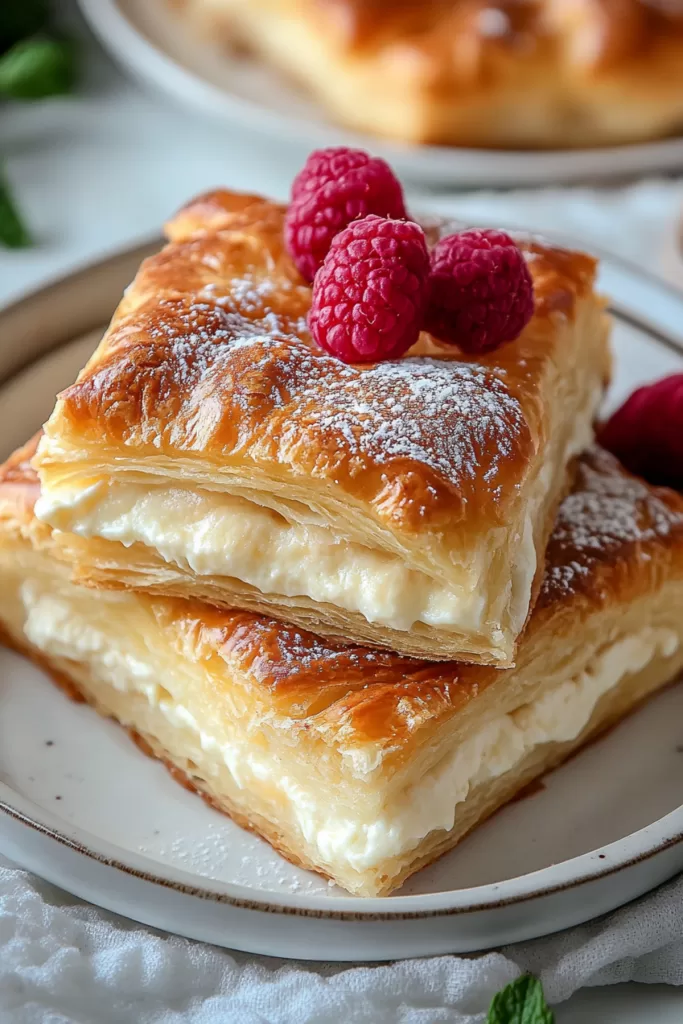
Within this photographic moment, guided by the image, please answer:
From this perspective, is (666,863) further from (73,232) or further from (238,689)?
(73,232)

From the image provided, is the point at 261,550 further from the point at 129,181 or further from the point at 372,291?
the point at 129,181

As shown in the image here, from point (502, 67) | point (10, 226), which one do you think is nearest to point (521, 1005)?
point (10, 226)

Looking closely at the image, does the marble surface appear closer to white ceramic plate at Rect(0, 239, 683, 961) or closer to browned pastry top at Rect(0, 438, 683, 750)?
white ceramic plate at Rect(0, 239, 683, 961)

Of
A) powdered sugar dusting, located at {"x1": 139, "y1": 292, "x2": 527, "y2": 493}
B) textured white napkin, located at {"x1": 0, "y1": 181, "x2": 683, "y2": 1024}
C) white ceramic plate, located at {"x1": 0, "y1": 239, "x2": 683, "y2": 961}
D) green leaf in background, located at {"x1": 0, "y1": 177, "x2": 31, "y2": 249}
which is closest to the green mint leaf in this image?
green leaf in background, located at {"x1": 0, "y1": 177, "x2": 31, "y2": 249}

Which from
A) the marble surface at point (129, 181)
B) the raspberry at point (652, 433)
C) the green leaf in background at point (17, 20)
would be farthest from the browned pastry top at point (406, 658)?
the green leaf in background at point (17, 20)

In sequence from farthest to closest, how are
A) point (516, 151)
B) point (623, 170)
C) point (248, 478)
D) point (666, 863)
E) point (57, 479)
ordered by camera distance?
1. point (516, 151)
2. point (623, 170)
3. point (57, 479)
4. point (248, 478)
5. point (666, 863)

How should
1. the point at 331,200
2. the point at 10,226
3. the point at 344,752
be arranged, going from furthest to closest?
the point at 10,226, the point at 331,200, the point at 344,752

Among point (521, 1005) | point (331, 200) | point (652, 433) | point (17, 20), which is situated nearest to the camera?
point (521, 1005)

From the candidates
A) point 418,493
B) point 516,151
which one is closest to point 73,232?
point 516,151

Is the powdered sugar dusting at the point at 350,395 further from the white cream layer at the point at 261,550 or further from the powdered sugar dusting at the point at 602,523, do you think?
the powdered sugar dusting at the point at 602,523
